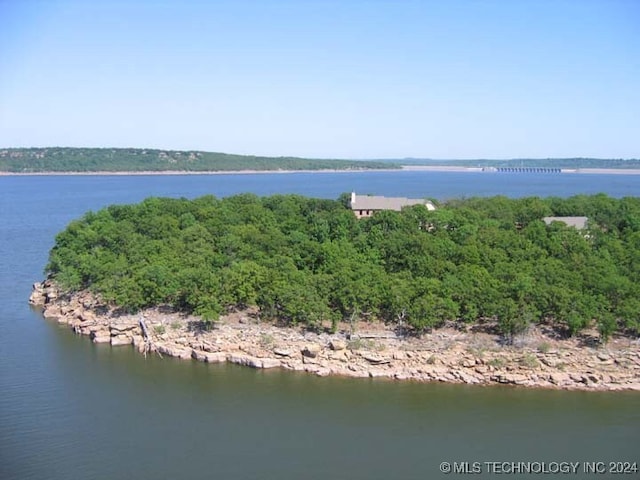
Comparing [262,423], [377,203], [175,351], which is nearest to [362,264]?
[175,351]

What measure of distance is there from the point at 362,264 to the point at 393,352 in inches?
247

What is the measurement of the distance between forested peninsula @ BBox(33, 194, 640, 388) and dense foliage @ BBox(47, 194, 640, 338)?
0.24 ft

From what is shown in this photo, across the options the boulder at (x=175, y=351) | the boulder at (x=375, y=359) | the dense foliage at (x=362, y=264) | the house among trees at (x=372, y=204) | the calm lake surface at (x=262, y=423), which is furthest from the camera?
the house among trees at (x=372, y=204)

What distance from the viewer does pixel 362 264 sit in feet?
85.4

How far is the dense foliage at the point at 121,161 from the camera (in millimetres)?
146750

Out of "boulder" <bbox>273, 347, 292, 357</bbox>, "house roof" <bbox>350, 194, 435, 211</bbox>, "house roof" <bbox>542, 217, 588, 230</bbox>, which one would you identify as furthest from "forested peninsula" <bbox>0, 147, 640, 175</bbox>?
"boulder" <bbox>273, 347, 292, 357</bbox>

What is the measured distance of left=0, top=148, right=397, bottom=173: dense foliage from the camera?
14675cm

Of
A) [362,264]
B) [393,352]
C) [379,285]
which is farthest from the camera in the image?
[362,264]

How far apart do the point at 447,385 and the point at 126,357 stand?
1175 cm

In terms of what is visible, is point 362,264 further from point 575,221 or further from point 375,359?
point 575,221

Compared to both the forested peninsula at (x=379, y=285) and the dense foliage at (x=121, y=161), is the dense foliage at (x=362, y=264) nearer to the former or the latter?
the forested peninsula at (x=379, y=285)

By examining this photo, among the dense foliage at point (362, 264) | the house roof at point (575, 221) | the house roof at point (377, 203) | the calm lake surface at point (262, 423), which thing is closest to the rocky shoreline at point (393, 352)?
the calm lake surface at point (262, 423)

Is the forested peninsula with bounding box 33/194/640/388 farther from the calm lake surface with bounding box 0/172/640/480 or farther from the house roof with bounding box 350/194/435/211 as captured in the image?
the house roof with bounding box 350/194/435/211

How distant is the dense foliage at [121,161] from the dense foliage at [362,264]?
12304 centimetres
